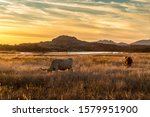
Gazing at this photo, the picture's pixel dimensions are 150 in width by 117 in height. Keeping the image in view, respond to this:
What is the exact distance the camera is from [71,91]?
13.9 meters

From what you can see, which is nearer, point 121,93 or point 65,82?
point 121,93

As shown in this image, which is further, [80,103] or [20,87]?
[20,87]

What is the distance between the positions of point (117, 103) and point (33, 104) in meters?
2.34

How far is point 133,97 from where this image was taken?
1270 cm

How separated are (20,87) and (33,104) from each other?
5.03 m

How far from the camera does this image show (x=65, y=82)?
1630 cm

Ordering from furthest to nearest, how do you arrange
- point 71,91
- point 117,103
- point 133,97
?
point 71,91 < point 133,97 < point 117,103

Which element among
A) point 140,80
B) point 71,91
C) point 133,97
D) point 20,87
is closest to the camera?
point 133,97

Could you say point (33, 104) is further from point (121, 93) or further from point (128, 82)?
point (128, 82)

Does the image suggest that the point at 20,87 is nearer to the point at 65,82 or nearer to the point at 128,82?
the point at 65,82

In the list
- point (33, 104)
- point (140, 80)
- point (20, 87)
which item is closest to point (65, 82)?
point (20, 87)

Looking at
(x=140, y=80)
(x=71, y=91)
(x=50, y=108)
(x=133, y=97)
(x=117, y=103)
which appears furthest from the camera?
(x=140, y=80)

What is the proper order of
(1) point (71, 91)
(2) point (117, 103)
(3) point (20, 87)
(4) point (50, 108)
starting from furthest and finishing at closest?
(3) point (20, 87) → (1) point (71, 91) → (2) point (117, 103) → (4) point (50, 108)

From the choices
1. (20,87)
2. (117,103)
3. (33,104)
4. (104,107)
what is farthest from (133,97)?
(20,87)
